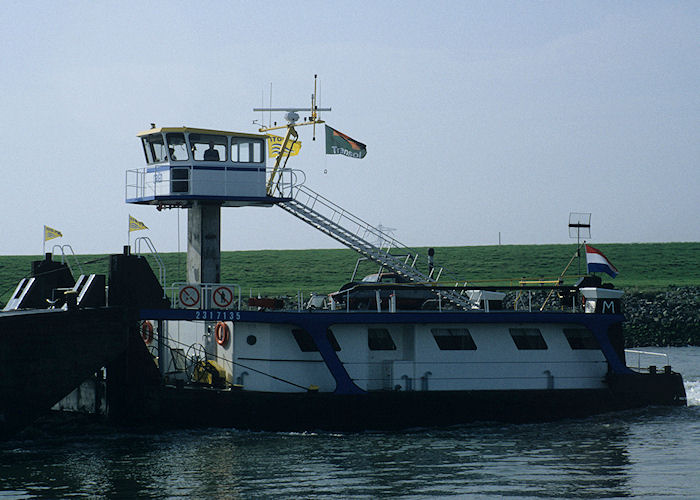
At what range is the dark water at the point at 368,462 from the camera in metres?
19.2

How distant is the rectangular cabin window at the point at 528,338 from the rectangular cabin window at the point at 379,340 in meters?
3.85

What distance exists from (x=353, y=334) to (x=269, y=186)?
6056 mm

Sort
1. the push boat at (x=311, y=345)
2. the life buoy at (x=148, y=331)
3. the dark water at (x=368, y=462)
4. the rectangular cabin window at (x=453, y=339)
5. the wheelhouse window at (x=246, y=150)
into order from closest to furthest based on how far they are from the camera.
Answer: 1. the dark water at (x=368, y=462)
2. the push boat at (x=311, y=345)
3. the rectangular cabin window at (x=453, y=339)
4. the life buoy at (x=148, y=331)
5. the wheelhouse window at (x=246, y=150)

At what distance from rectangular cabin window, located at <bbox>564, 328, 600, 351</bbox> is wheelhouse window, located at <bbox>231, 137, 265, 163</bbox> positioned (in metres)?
11.0

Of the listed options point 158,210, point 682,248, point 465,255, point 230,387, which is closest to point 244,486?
point 230,387

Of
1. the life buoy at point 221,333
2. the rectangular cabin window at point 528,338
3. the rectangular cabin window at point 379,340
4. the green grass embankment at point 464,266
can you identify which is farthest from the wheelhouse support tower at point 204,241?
the green grass embankment at point 464,266

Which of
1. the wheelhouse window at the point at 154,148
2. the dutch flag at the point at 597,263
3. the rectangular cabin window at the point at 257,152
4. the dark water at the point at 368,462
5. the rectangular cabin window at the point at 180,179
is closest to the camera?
the dark water at the point at 368,462

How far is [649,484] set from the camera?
19.7 meters

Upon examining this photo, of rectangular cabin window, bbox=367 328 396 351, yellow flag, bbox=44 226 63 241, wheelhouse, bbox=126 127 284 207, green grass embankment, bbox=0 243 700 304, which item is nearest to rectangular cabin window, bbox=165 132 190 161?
wheelhouse, bbox=126 127 284 207

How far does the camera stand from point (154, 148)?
28.7m

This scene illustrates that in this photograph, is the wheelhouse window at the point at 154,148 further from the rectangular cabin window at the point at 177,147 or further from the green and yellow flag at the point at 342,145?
the green and yellow flag at the point at 342,145

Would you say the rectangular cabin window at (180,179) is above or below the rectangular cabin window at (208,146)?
below

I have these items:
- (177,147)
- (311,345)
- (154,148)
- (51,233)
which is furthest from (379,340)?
(51,233)

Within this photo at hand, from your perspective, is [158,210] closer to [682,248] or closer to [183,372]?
[183,372]
